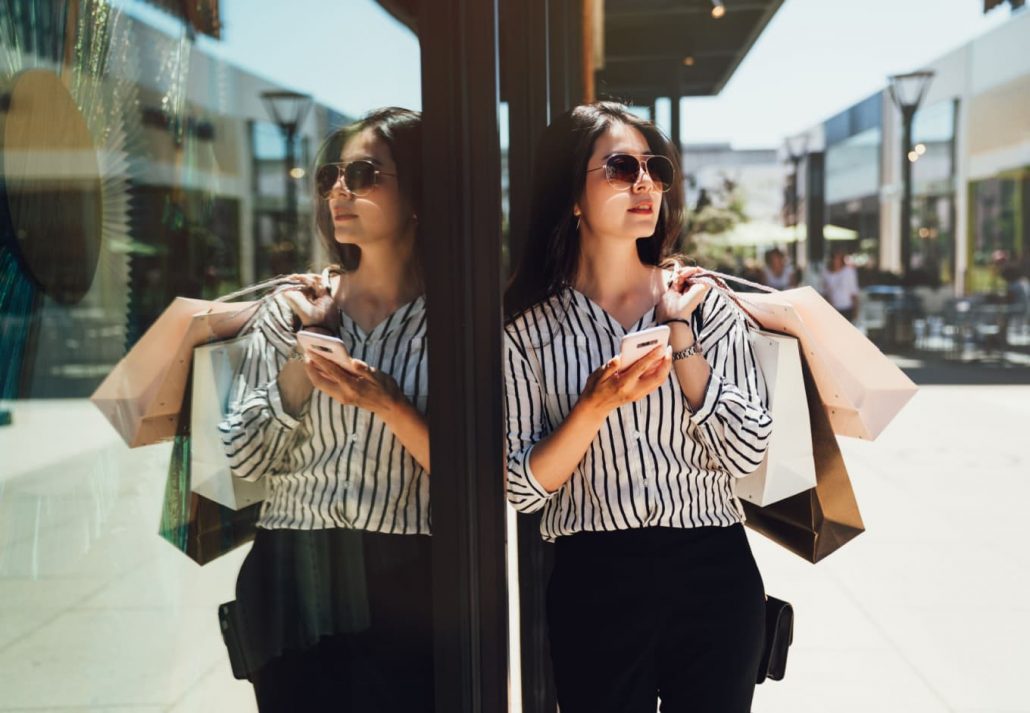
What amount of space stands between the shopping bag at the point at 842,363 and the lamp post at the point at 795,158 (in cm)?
971

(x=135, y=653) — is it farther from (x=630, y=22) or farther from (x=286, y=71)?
(x=630, y=22)

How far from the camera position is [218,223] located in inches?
40.8

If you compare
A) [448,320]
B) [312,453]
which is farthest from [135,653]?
[448,320]

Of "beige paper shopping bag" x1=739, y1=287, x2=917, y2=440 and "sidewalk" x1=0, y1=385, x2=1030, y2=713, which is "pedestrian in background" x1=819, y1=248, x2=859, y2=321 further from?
"beige paper shopping bag" x1=739, y1=287, x2=917, y2=440

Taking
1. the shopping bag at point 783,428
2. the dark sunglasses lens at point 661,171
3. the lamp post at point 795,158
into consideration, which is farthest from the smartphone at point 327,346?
the lamp post at point 795,158

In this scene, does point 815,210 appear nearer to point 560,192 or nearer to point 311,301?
point 560,192

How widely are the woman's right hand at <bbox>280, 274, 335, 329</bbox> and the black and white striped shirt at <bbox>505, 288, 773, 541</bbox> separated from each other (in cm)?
59

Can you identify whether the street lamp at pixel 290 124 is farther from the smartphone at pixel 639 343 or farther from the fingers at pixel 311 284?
the smartphone at pixel 639 343

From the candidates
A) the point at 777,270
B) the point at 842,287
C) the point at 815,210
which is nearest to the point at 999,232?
the point at 815,210

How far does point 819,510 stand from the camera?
6.87 feet

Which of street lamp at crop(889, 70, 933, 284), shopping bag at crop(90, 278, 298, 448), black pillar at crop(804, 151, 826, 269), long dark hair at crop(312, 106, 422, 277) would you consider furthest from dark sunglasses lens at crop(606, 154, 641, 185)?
black pillar at crop(804, 151, 826, 269)

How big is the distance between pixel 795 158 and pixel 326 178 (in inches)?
485

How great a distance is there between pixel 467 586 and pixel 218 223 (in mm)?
784

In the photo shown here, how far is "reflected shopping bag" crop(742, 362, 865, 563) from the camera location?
80.1 inches
